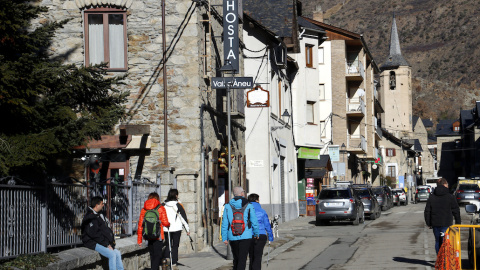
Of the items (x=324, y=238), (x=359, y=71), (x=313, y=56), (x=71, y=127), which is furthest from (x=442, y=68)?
(x=71, y=127)

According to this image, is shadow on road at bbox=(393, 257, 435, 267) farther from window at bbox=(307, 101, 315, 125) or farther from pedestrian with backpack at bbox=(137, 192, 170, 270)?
window at bbox=(307, 101, 315, 125)

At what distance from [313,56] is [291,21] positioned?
10.1m

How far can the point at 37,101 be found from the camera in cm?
1202

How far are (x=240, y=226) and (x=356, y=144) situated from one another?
48127mm

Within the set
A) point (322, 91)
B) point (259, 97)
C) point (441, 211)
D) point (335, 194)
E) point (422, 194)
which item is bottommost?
point (422, 194)

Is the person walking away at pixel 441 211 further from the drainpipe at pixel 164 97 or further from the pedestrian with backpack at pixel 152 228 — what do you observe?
the drainpipe at pixel 164 97

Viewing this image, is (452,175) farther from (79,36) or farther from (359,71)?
(79,36)

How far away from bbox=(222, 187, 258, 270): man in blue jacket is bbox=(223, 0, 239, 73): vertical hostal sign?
9461mm

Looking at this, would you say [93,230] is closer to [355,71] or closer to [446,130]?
[355,71]

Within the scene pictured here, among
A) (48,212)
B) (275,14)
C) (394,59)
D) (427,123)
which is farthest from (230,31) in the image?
(427,123)

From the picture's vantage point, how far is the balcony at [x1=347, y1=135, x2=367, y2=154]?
58.1 m

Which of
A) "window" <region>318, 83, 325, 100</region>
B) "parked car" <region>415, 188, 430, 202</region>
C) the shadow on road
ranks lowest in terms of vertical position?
"parked car" <region>415, 188, 430, 202</region>

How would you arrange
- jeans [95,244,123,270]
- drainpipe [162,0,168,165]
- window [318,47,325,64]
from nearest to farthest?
jeans [95,244,123,270] < drainpipe [162,0,168,165] < window [318,47,325,64]

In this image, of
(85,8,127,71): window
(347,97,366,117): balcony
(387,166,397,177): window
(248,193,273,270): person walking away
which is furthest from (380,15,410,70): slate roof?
(248,193,273,270): person walking away
